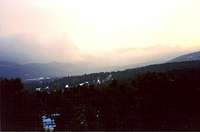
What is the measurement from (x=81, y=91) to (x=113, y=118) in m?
6.49

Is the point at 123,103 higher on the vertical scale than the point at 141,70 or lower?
lower

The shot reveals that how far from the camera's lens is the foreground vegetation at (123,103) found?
100 ft

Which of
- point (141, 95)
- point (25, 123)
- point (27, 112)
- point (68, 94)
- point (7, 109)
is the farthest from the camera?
point (68, 94)

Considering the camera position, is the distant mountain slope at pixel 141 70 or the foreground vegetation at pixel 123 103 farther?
the distant mountain slope at pixel 141 70

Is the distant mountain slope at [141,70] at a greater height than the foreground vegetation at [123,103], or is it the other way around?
the distant mountain slope at [141,70]

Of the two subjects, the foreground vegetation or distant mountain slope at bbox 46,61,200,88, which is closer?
the foreground vegetation

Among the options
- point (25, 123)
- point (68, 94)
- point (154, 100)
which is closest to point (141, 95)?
point (154, 100)

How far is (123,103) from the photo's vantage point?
112ft

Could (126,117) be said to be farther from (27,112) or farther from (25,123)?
(25,123)

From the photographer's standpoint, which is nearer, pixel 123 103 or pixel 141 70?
pixel 123 103

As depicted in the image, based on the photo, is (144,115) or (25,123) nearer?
(25,123)

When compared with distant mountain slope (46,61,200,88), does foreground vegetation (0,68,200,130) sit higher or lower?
lower

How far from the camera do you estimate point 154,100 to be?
3278 centimetres

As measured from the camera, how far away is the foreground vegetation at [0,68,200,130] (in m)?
30.5
